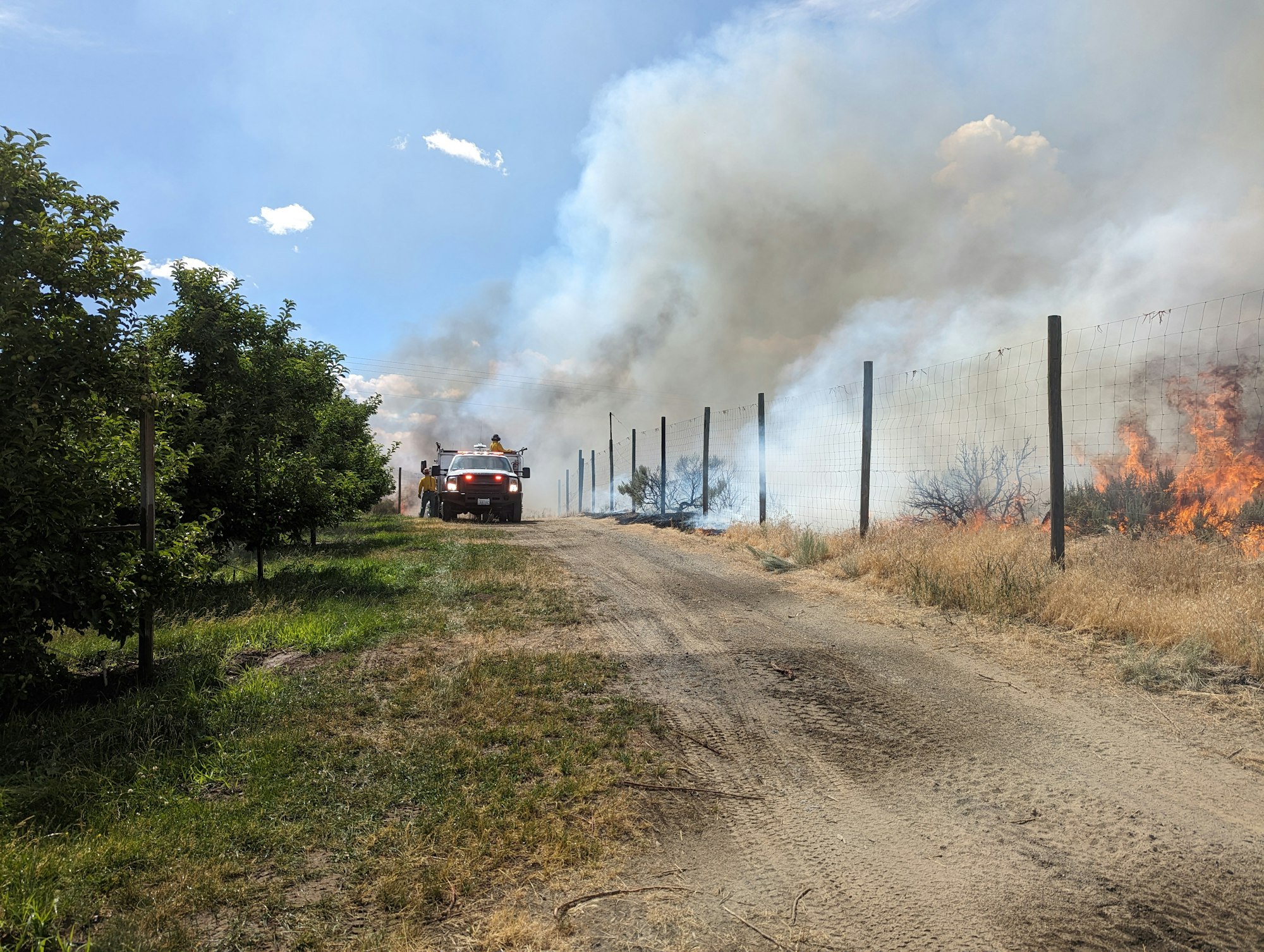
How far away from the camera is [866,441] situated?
10742 mm

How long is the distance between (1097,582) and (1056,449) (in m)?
1.73

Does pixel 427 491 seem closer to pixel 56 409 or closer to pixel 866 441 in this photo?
pixel 866 441

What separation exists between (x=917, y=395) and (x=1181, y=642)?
8.13 m

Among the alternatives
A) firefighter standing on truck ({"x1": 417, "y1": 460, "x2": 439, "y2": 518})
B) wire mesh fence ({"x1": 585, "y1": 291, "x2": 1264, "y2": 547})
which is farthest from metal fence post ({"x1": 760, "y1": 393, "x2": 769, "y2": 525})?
firefighter standing on truck ({"x1": 417, "y1": 460, "x2": 439, "y2": 518})

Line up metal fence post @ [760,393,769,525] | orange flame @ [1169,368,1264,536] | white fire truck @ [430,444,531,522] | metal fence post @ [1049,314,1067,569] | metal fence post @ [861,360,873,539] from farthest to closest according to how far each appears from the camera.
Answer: white fire truck @ [430,444,531,522], metal fence post @ [760,393,769,525], metal fence post @ [861,360,873,539], orange flame @ [1169,368,1264,536], metal fence post @ [1049,314,1067,569]

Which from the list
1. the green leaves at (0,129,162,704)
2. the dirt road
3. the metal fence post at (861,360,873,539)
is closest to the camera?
the dirt road

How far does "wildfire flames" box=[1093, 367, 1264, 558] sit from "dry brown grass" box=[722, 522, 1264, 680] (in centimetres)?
165

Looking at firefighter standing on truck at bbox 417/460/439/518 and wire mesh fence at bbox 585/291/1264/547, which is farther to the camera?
firefighter standing on truck at bbox 417/460/439/518

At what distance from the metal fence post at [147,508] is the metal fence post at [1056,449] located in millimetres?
7811

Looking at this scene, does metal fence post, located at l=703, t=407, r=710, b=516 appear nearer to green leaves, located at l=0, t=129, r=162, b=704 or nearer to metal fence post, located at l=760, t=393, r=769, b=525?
metal fence post, located at l=760, t=393, r=769, b=525

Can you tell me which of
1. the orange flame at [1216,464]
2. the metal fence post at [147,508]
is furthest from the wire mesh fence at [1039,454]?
the metal fence post at [147,508]

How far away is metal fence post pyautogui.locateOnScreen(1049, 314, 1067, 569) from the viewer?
6988 mm

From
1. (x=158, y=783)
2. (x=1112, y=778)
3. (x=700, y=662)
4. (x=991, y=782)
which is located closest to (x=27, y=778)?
(x=158, y=783)

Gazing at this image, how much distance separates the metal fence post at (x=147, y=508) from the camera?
4629 millimetres
